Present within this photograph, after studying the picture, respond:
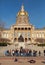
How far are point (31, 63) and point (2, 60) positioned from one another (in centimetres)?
631

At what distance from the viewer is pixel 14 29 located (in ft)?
372

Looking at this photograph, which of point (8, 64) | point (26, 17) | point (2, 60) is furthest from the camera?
point (26, 17)

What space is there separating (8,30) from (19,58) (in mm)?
78210

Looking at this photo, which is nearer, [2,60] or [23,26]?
[2,60]

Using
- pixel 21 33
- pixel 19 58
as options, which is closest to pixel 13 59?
pixel 19 58

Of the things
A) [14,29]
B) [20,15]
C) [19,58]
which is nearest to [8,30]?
[14,29]

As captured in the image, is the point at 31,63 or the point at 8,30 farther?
the point at 8,30

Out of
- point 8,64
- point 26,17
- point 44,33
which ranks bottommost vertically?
point 8,64

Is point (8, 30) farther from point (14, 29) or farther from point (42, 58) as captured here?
point (42, 58)

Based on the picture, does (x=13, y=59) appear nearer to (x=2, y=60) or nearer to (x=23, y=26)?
(x=2, y=60)

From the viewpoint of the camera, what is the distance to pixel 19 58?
36625mm

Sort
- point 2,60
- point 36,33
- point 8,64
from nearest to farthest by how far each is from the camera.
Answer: point 8,64 → point 2,60 → point 36,33

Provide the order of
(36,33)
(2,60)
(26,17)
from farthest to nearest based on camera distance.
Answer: (26,17)
(36,33)
(2,60)

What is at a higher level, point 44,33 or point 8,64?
point 44,33
